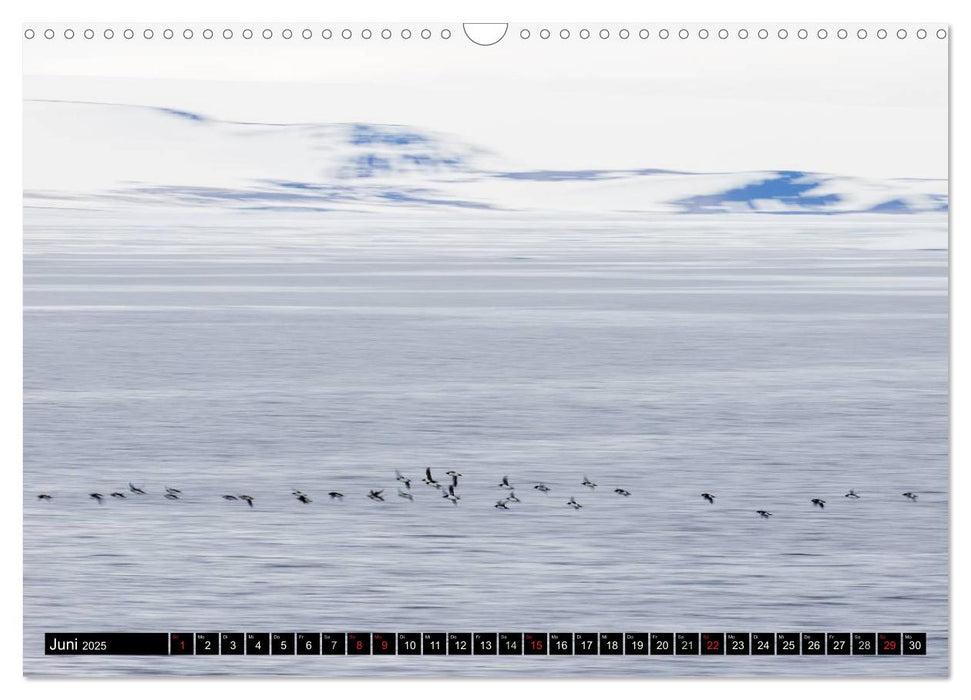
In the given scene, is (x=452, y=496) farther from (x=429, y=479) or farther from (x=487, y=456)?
(x=487, y=456)

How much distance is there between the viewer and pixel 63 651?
1517cm

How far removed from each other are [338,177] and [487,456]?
14.4ft

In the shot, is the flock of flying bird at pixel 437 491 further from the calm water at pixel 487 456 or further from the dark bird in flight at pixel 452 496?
the calm water at pixel 487 456

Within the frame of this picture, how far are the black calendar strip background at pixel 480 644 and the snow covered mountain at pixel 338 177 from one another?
410cm

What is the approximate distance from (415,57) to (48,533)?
5.62 meters

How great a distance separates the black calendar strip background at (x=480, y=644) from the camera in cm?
1507

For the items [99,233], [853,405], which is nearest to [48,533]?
[99,233]

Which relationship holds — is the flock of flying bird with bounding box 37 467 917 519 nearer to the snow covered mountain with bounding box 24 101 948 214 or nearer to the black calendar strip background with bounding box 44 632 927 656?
the black calendar strip background with bounding box 44 632 927 656

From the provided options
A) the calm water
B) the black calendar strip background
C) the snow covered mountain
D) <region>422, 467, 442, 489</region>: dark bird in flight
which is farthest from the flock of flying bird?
the snow covered mountain

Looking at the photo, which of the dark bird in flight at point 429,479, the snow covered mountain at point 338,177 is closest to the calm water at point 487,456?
the dark bird in flight at point 429,479

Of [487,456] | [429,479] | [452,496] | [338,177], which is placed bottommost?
[487,456]

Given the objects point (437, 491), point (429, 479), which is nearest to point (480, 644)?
point (437, 491)

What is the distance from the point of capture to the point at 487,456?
65.4ft

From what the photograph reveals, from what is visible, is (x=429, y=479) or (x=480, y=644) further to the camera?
(x=429, y=479)
